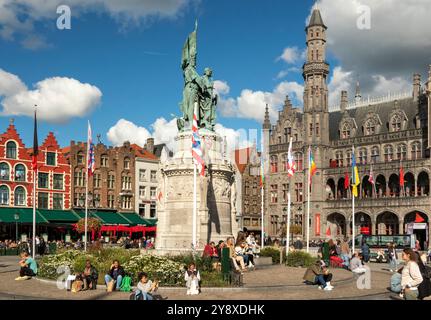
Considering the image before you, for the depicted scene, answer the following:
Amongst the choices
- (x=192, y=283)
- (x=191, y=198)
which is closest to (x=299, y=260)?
(x=191, y=198)

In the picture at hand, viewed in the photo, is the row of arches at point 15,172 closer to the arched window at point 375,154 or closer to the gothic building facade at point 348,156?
the gothic building facade at point 348,156

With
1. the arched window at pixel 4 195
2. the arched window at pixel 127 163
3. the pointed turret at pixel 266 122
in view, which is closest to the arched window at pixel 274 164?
the pointed turret at pixel 266 122

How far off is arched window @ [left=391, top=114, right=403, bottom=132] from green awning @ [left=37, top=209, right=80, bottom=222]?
37.7 m

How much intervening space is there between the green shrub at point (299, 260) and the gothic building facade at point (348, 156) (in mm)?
35124

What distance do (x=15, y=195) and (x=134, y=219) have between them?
14863 mm

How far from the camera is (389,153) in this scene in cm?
6775

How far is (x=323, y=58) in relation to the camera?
235 ft

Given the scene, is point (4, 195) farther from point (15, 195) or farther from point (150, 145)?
point (150, 145)

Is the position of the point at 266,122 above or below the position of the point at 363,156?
above

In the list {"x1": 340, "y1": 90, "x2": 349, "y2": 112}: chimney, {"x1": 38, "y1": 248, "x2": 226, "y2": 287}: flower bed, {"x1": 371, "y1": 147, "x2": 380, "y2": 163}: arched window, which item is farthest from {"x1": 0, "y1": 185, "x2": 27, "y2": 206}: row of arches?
{"x1": 340, "y1": 90, "x2": 349, "y2": 112}: chimney

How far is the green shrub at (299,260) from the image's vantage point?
2827 centimetres

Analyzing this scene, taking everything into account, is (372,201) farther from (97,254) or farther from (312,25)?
(97,254)

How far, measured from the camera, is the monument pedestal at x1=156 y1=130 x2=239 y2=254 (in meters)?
28.2

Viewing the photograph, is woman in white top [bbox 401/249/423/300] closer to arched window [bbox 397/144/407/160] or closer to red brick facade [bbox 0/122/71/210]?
red brick facade [bbox 0/122/71/210]
